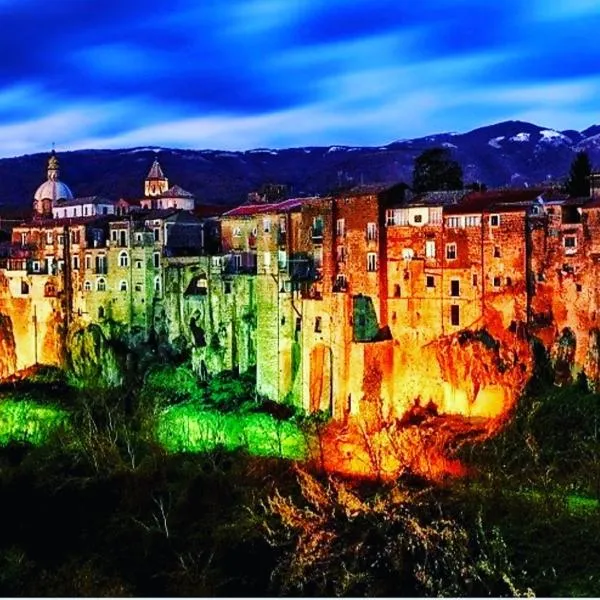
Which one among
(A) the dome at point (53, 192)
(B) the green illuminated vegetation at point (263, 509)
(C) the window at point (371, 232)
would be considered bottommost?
(B) the green illuminated vegetation at point (263, 509)

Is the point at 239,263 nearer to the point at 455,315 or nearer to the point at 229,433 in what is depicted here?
the point at 229,433

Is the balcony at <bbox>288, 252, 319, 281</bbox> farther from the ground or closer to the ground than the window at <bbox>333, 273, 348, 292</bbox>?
farther from the ground

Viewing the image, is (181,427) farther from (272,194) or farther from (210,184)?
(210,184)

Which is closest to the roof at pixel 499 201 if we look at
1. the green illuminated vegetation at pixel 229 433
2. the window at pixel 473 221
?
the window at pixel 473 221

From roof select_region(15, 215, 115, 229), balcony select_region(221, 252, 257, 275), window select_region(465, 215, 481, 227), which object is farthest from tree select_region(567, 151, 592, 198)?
roof select_region(15, 215, 115, 229)

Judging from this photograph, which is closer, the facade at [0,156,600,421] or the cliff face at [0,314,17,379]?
the facade at [0,156,600,421]

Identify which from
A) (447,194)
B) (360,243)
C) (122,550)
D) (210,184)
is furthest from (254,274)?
(210,184)

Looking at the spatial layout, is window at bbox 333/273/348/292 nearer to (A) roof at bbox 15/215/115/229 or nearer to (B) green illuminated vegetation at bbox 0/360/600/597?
(B) green illuminated vegetation at bbox 0/360/600/597

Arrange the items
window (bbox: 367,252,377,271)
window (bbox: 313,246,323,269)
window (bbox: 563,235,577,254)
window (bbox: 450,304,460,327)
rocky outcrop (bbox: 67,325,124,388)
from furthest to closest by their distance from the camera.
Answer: rocky outcrop (bbox: 67,325,124,388) < window (bbox: 313,246,323,269) < window (bbox: 367,252,377,271) < window (bbox: 450,304,460,327) < window (bbox: 563,235,577,254)

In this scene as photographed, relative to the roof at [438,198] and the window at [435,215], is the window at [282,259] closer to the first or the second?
the roof at [438,198]
